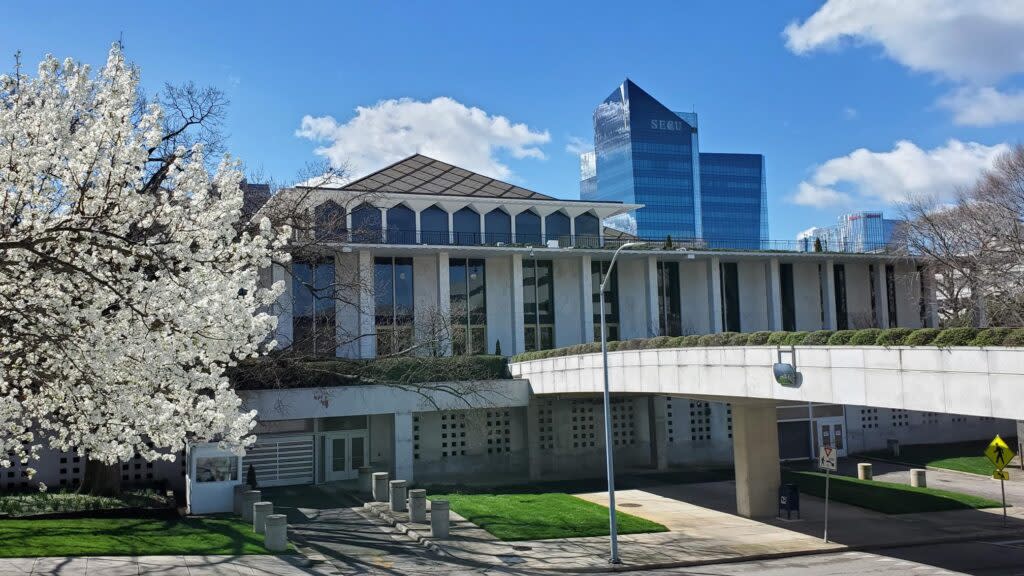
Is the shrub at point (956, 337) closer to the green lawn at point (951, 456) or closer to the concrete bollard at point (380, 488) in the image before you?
the concrete bollard at point (380, 488)

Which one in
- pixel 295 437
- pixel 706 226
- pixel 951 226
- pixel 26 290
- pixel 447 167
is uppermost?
pixel 706 226

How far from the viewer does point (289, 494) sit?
32406 millimetres

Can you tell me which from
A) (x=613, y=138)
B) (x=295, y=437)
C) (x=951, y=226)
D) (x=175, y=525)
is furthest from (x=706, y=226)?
(x=175, y=525)

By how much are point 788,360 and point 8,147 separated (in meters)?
17.7

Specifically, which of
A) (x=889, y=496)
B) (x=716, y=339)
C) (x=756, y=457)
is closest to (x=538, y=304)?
(x=756, y=457)

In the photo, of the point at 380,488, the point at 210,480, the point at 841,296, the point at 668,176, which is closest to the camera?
the point at 210,480

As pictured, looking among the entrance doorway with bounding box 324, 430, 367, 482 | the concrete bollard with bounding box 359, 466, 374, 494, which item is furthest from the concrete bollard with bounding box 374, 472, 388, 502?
the entrance doorway with bounding box 324, 430, 367, 482

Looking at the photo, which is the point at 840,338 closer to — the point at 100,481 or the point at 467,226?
the point at 100,481

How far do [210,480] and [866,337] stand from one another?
20394 millimetres

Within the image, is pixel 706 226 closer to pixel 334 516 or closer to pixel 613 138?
pixel 613 138

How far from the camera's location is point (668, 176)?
154 meters

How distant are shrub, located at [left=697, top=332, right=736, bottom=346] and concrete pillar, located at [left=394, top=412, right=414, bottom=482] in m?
15.4

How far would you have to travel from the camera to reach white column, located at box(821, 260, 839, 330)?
5088 cm

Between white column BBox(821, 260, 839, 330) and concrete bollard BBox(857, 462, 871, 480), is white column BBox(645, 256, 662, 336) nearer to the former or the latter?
white column BBox(821, 260, 839, 330)
